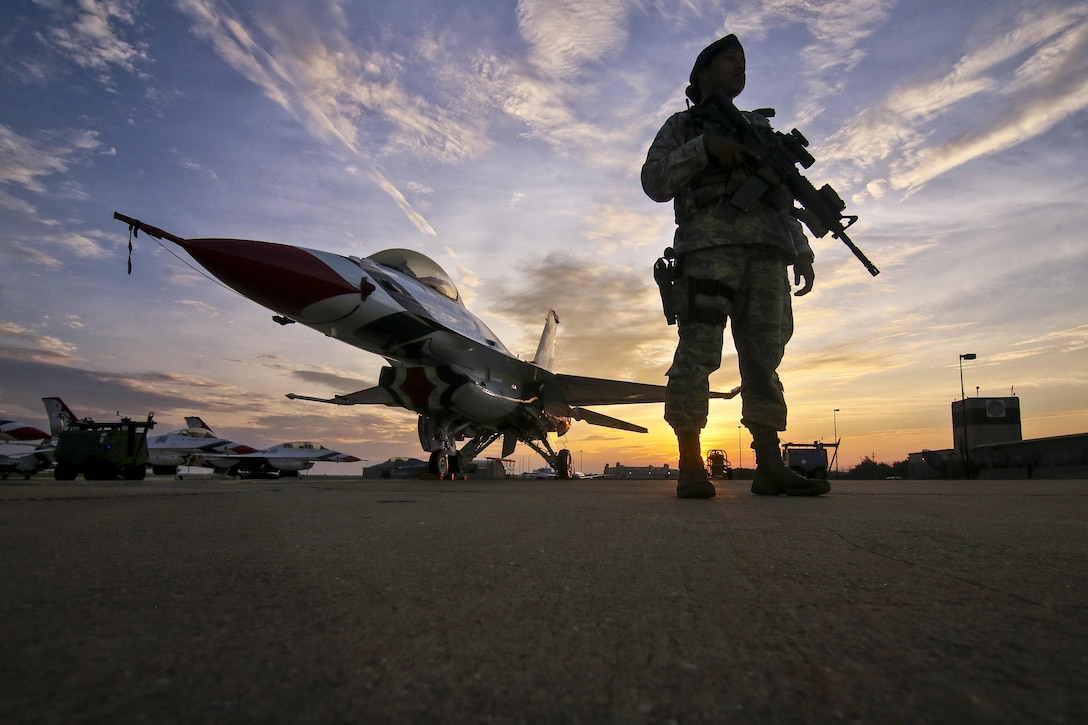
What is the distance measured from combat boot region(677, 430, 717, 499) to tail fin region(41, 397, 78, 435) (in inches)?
1011

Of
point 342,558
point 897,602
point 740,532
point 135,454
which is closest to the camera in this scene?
point 897,602

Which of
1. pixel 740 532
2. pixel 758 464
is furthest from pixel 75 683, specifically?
pixel 758 464

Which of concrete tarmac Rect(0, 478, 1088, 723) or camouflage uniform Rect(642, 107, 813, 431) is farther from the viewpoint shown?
camouflage uniform Rect(642, 107, 813, 431)

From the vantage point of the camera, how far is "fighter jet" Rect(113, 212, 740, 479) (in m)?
6.50

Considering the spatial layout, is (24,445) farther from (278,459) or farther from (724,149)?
(724,149)

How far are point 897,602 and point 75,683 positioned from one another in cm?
109

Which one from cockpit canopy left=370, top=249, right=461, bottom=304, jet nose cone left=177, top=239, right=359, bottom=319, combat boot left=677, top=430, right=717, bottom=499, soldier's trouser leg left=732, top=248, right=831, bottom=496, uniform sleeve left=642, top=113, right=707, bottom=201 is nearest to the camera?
combat boot left=677, top=430, right=717, bottom=499

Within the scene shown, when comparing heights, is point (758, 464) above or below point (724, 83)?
below

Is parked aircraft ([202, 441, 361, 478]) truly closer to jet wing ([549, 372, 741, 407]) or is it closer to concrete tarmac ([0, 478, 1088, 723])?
jet wing ([549, 372, 741, 407])

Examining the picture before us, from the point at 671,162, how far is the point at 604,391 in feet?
37.3

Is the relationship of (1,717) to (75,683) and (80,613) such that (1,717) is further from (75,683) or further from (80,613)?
(80,613)

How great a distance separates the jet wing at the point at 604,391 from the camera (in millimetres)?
13984

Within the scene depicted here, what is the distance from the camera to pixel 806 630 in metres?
0.81

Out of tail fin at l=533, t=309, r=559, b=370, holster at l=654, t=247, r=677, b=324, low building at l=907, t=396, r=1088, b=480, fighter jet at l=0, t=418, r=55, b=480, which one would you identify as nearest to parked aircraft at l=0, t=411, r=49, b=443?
fighter jet at l=0, t=418, r=55, b=480
